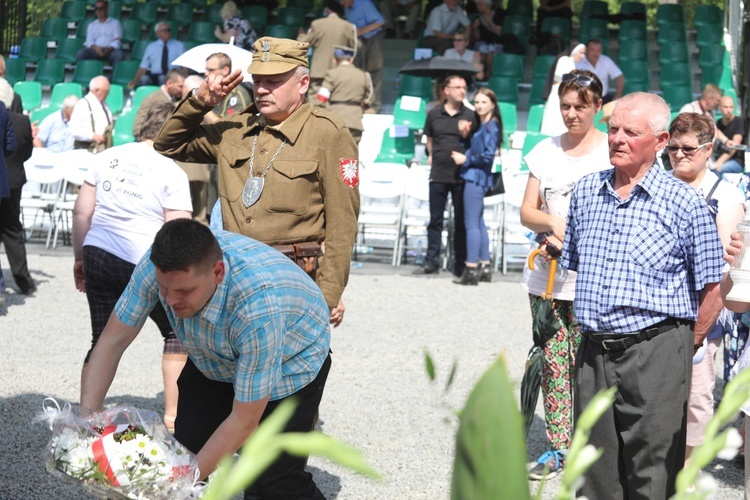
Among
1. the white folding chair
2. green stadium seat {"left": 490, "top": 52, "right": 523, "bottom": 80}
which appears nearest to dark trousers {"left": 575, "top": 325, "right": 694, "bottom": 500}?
the white folding chair

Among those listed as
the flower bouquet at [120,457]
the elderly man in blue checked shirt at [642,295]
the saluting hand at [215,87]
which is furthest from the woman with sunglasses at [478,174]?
the flower bouquet at [120,457]

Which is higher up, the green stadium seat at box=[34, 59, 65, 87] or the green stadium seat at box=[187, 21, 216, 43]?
the green stadium seat at box=[187, 21, 216, 43]

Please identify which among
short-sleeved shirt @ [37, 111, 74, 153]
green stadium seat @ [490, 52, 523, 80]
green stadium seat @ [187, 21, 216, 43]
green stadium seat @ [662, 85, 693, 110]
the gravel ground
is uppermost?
green stadium seat @ [187, 21, 216, 43]

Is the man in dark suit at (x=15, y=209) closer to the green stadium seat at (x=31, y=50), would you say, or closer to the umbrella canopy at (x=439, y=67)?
the umbrella canopy at (x=439, y=67)

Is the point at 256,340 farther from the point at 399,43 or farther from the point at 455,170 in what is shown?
the point at 399,43

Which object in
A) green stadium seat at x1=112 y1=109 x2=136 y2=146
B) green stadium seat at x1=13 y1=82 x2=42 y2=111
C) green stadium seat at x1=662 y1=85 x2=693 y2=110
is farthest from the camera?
green stadium seat at x1=13 y1=82 x2=42 y2=111

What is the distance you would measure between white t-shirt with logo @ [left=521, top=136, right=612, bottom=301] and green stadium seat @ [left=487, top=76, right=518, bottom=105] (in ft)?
40.4

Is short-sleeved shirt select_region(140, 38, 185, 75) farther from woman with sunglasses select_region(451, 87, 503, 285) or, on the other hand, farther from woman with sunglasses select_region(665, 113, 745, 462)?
woman with sunglasses select_region(665, 113, 745, 462)

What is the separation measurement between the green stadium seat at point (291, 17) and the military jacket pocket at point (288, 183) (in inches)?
634

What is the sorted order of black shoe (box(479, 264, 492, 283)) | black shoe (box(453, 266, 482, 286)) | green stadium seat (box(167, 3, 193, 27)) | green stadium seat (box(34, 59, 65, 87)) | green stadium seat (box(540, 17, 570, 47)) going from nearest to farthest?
1. black shoe (box(453, 266, 482, 286))
2. black shoe (box(479, 264, 492, 283))
3. green stadium seat (box(540, 17, 570, 47))
4. green stadium seat (box(34, 59, 65, 87))
5. green stadium seat (box(167, 3, 193, 27))

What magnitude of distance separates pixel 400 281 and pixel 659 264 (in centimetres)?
791

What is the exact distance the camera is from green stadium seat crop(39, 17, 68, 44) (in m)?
21.0

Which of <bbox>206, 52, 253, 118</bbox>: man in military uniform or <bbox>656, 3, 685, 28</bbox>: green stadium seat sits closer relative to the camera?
<bbox>206, 52, 253, 118</bbox>: man in military uniform

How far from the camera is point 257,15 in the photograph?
20.0 metres
